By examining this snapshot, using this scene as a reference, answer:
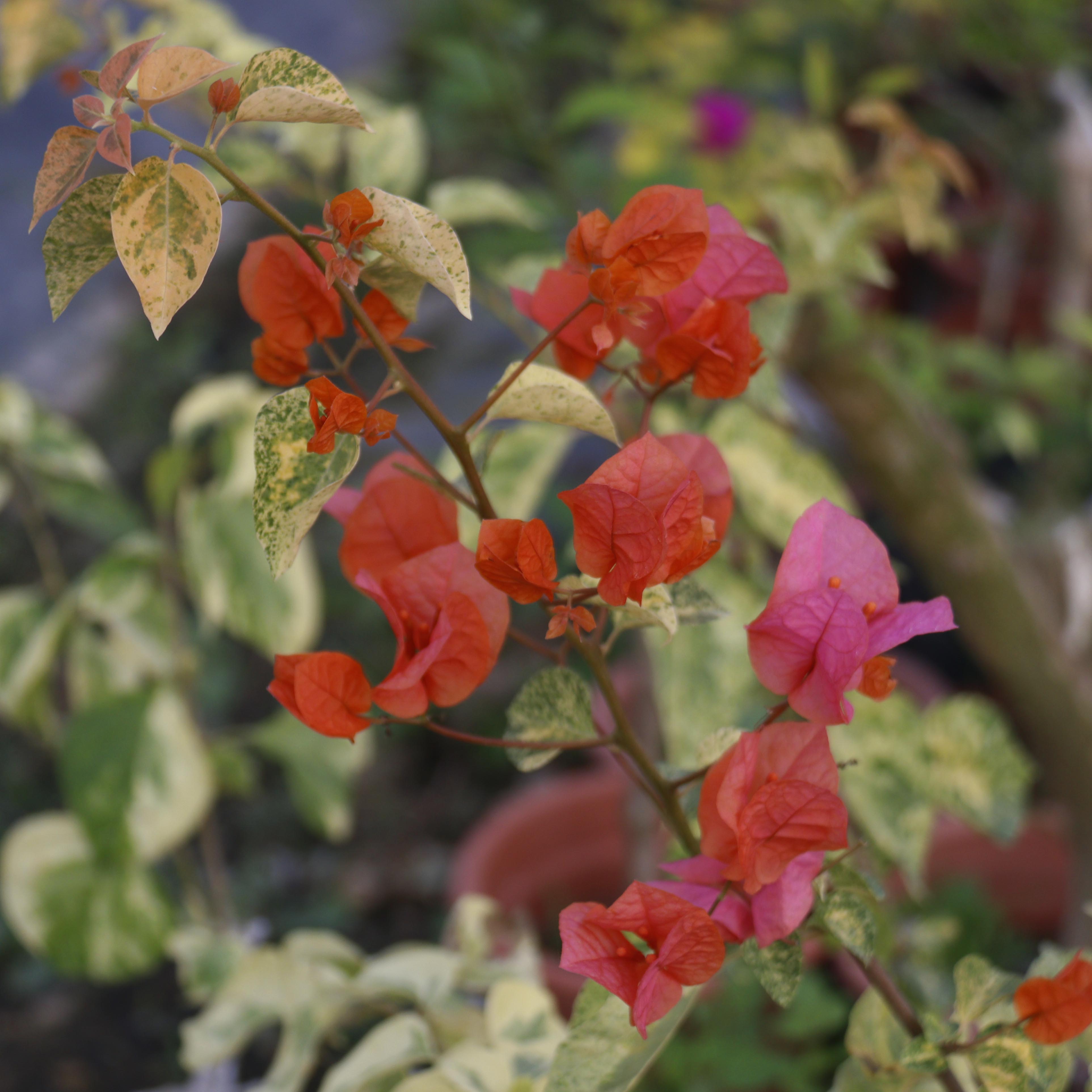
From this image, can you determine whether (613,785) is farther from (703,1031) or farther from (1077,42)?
(1077,42)

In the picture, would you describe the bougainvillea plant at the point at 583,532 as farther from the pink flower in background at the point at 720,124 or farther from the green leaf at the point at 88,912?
the pink flower in background at the point at 720,124

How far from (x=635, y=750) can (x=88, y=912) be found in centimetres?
55

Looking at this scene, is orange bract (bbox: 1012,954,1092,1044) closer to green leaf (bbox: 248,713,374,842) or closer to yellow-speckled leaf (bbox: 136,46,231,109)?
yellow-speckled leaf (bbox: 136,46,231,109)

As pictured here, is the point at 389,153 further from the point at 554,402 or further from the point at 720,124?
the point at 720,124

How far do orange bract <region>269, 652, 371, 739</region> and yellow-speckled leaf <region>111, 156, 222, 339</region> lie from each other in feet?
0.27

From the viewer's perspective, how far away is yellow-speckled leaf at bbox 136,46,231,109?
0.70ft

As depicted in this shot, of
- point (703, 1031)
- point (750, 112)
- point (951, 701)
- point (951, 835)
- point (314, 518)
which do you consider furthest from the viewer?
point (750, 112)

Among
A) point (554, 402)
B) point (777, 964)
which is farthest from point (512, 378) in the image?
point (777, 964)

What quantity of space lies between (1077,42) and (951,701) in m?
1.12

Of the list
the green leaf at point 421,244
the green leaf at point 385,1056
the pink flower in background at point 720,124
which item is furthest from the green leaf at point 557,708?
the pink flower in background at point 720,124

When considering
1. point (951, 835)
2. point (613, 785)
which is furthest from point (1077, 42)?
point (613, 785)

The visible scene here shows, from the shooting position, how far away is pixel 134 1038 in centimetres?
105

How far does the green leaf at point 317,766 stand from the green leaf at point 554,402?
0.50 metres

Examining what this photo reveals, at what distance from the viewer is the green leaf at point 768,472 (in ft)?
1.94
